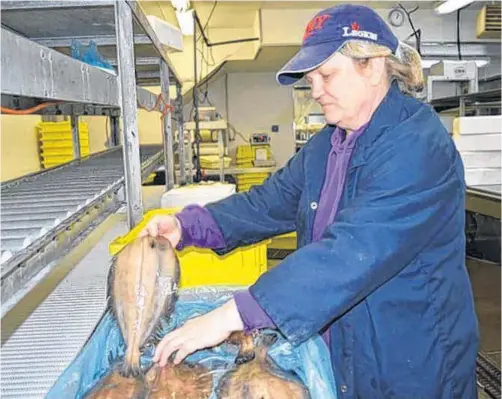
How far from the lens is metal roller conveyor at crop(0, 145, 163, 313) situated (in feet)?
2.72

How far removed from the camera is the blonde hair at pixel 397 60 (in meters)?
1.29

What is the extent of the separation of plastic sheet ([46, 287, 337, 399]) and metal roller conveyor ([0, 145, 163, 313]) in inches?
8.8

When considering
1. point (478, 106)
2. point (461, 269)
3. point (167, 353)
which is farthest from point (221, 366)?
point (478, 106)

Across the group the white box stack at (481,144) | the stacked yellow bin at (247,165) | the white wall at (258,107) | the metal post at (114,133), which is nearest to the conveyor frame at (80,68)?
the metal post at (114,133)

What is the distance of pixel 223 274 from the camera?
1872 mm

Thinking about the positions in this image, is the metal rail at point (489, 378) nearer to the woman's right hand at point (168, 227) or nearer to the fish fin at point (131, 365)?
the woman's right hand at point (168, 227)

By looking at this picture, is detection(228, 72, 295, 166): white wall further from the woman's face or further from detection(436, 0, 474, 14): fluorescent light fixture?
the woman's face

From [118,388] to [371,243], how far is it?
59cm

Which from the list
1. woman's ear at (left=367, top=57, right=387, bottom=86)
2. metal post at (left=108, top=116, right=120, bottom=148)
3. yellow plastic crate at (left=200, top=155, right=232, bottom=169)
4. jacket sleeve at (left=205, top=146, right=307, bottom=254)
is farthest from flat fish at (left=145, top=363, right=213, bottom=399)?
yellow plastic crate at (left=200, top=155, right=232, bottom=169)

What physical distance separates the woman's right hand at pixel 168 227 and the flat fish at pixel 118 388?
0.48 metres

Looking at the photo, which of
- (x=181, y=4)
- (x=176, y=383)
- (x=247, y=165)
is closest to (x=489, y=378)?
(x=176, y=383)

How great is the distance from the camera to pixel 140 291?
124 centimetres

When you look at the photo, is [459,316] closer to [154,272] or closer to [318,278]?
[318,278]

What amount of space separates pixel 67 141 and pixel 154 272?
13.5 ft
